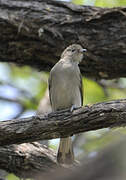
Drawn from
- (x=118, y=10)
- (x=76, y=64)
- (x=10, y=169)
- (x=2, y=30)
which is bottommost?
(x=10, y=169)

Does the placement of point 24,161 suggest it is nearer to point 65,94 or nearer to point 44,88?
point 65,94

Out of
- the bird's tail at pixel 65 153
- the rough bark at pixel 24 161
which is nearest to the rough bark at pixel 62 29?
the bird's tail at pixel 65 153

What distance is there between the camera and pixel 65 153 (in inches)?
190

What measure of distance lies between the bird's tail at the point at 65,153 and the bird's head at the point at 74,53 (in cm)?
130

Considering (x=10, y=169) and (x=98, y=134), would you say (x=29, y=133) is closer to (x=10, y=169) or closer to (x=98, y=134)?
(x=10, y=169)

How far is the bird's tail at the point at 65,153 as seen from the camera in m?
4.59

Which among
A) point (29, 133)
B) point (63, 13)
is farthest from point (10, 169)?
point (63, 13)

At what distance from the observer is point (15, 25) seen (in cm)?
512

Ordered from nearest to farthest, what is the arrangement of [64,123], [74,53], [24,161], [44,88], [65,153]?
[64,123], [24,161], [65,153], [74,53], [44,88]

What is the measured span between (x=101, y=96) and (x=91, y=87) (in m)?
0.38

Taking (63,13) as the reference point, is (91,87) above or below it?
below

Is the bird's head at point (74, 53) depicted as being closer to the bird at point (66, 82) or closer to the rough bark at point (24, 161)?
the bird at point (66, 82)

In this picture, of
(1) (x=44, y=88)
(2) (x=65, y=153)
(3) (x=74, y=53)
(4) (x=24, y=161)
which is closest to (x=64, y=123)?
(4) (x=24, y=161)

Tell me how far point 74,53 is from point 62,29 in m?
0.55
